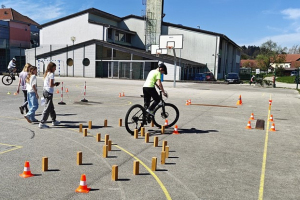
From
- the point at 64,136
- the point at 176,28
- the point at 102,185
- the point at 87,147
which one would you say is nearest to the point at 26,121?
the point at 64,136

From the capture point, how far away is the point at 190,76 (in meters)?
44.2

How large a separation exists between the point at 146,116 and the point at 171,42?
26917mm

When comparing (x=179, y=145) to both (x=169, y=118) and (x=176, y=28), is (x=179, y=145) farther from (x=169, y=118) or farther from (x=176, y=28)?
(x=176, y=28)

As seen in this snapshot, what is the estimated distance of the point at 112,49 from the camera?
4278cm

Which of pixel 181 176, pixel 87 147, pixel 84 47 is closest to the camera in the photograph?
pixel 181 176

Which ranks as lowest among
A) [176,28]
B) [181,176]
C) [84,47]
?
[181,176]

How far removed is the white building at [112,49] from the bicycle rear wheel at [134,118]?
32.3 meters

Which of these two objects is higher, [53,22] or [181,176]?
[53,22]

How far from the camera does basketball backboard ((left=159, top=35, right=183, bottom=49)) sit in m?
33.5

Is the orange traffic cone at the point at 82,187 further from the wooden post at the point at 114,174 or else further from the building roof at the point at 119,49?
the building roof at the point at 119,49

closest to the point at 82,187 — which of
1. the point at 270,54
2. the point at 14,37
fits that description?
the point at 14,37

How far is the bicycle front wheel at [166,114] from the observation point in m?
8.65

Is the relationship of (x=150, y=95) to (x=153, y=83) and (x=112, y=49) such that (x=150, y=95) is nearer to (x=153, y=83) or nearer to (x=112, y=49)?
(x=153, y=83)

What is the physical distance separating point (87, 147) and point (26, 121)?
3703 mm
